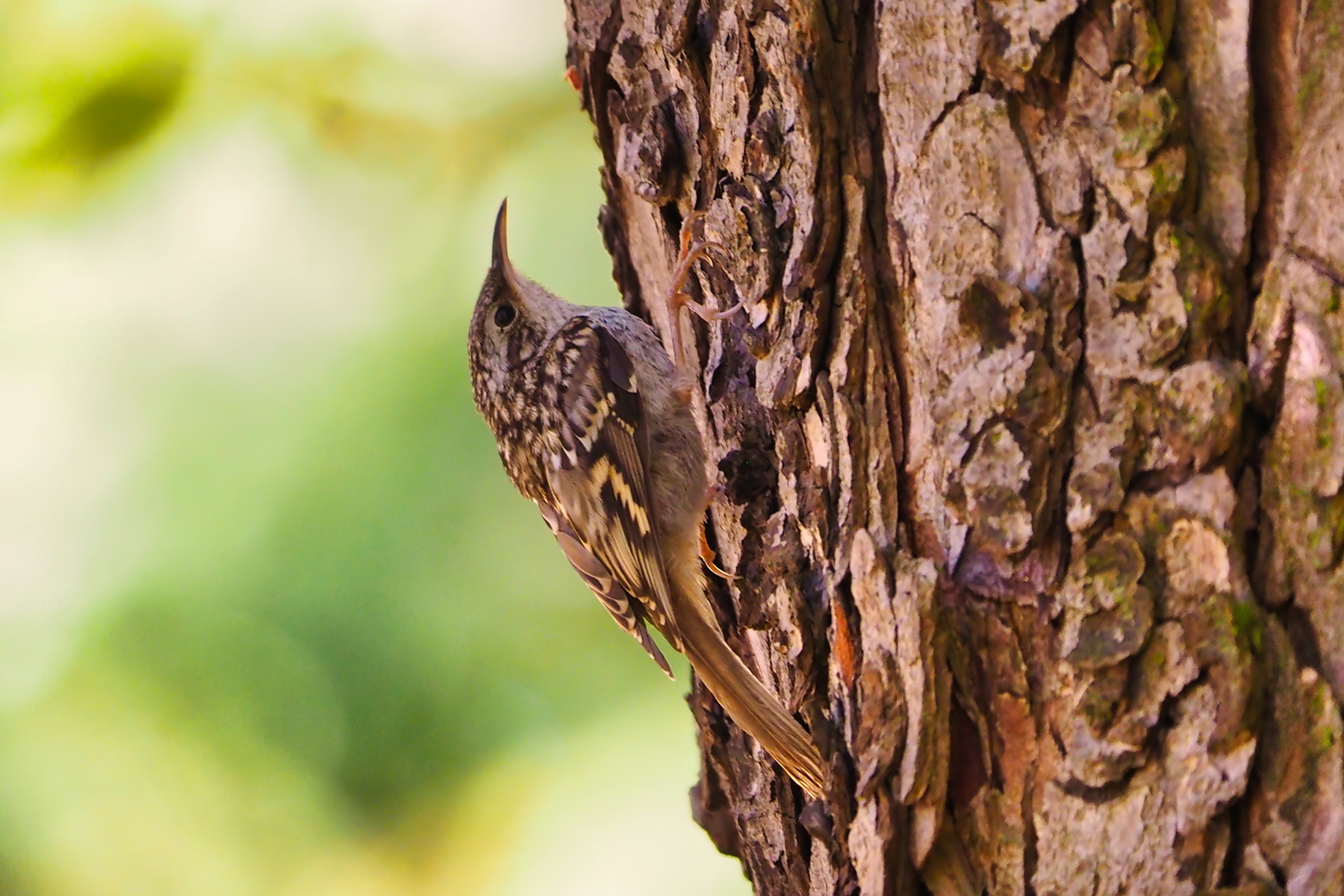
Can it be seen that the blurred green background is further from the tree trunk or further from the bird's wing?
the tree trunk

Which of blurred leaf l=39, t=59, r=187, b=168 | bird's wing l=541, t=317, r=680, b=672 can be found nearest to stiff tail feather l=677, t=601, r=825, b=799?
bird's wing l=541, t=317, r=680, b=672

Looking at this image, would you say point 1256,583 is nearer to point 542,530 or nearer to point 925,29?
point 925,29

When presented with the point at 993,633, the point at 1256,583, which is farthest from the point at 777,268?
the point at 1256,583

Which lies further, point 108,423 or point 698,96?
point 108,423

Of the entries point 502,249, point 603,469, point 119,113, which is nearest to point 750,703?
point 603,469

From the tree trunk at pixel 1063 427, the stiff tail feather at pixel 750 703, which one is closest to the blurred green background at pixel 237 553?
the stiff tail feather at pixel 750 703

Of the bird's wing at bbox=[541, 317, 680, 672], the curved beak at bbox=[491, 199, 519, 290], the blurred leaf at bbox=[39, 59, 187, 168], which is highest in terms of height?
the blurred leaf at bbox=[39, 59, 187, 168]
